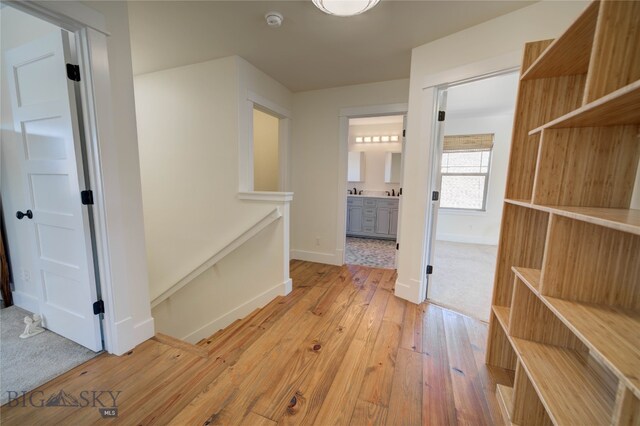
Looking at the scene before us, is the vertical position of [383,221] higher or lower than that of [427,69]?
lower

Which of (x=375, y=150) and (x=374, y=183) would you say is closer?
(x=375, y=150)

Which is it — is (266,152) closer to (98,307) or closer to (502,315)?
(98,307)

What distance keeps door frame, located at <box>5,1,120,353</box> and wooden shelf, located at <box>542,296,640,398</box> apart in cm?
233

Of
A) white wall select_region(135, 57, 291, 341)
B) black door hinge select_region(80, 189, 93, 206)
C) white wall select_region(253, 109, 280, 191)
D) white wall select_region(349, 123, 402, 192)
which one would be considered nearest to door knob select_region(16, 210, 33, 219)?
black door hinge select_region(80, 189, 93, 206)

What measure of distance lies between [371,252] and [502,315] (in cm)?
294

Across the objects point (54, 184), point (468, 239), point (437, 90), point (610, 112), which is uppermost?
point (437, 90)

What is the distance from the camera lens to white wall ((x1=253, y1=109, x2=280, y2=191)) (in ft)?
14.7

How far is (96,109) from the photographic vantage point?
4.82 ft

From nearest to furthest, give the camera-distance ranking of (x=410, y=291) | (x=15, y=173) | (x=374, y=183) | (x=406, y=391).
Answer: (x=406, y=391) → (x=15, y=173) → (x=410, y=291) → (x=374, y=183)

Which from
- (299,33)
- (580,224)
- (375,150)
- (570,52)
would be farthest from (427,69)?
(375,150)

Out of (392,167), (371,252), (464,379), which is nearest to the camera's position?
(464,379)

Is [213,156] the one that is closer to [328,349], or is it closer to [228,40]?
[228,40]

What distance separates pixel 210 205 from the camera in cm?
297

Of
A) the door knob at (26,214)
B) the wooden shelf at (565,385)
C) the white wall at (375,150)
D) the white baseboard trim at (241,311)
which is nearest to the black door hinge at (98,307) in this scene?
the door knob at (26,214)
